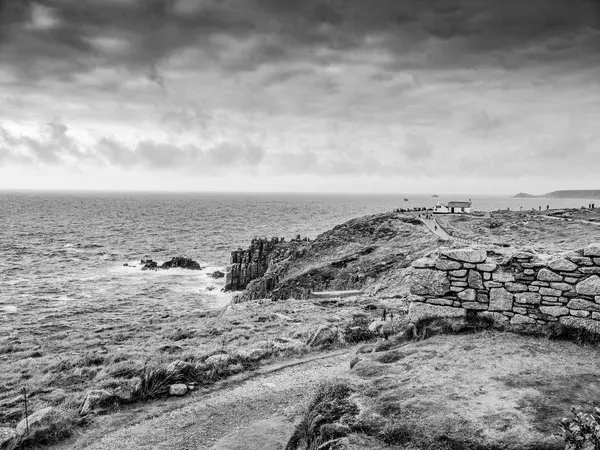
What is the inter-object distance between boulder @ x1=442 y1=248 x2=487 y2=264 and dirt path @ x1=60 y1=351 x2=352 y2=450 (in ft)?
14.5

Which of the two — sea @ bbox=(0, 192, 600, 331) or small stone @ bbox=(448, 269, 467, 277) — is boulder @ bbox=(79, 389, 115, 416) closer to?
small stone @ bbox=(448, 269, 467, 277)

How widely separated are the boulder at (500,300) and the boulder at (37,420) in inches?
425

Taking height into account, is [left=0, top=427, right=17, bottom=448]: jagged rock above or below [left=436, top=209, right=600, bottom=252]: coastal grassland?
below

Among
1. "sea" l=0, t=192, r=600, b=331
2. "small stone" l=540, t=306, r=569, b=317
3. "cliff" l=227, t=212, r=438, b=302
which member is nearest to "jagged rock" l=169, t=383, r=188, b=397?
"small stone" l=540, t=306, r=569, b=317

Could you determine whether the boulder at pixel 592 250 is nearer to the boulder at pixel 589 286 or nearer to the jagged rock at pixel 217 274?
the boulder at pixel 589 286

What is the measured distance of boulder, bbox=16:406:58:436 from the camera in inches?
349

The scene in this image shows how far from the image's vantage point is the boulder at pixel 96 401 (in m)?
9.77

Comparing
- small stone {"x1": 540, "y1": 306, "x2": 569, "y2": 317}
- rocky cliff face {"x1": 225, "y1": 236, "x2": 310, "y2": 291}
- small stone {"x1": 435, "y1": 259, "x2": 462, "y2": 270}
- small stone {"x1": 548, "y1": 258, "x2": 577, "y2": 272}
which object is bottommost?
rocky cliff face {"x1": 225, "y1": 236, "x2": 310, "y2": 291}

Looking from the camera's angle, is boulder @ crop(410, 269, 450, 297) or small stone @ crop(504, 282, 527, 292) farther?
boulder @ crop(410, 269, 450, 297)

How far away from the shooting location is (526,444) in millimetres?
6273

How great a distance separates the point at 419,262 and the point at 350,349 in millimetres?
3826

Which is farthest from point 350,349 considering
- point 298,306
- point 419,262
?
point 298,306

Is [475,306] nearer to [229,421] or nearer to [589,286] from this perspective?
[589,286]

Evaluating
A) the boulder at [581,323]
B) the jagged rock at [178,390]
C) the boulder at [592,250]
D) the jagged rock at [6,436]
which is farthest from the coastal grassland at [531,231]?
the jagged rock at [6,436]
